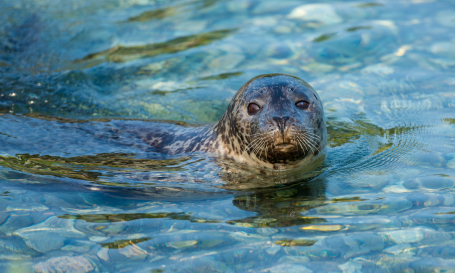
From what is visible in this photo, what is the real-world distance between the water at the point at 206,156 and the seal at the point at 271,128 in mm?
182

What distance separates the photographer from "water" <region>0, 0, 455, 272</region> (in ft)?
10.0

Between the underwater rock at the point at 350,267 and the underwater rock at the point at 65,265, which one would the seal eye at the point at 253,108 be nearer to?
the underwater rock at the point at 350,267

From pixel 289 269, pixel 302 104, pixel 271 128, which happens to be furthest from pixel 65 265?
pixel 302 104

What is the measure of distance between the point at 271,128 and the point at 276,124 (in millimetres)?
56

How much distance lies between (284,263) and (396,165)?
6.34ft

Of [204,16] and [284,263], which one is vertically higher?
[204,16]

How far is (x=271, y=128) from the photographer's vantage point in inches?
161

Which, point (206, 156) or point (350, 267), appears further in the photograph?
point (206, 156)

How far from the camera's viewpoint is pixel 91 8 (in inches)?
372

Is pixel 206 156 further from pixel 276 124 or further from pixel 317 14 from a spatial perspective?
pixel 317 14

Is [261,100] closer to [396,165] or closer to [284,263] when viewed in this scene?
[396,165]

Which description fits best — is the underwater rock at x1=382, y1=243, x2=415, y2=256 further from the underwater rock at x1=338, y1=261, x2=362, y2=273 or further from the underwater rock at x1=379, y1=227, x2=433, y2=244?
the underwater rock at x1=338, y1=261, x2=362, y2=273

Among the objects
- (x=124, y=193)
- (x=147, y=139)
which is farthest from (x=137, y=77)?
(x=124, y=193)

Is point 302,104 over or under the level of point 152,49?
under
